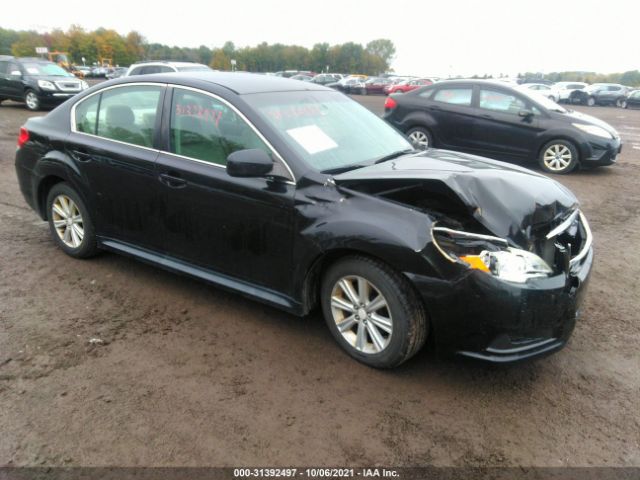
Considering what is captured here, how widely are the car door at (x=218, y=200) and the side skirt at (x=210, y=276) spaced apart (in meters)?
0.05

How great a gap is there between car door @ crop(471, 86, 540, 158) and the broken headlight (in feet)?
23.2

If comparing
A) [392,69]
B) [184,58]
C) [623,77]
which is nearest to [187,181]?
[623,77]

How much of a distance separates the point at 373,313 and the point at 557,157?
7571 mm

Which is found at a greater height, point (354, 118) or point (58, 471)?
point (354, 118)

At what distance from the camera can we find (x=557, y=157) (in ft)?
30.1

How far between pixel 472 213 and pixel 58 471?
2538 mm

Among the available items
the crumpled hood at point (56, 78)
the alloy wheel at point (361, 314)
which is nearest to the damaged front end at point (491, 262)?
the alloy wheel at point (361, 314)

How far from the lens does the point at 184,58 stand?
111 metres

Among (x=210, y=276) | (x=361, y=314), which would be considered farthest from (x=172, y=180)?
(x=361, y=314)

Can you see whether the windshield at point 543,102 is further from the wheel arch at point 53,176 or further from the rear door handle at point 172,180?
the wheel arch at point 53,176

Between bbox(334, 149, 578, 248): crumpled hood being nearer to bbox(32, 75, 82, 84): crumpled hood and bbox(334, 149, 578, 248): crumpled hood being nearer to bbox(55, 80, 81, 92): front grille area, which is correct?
bbox(55, 80, 81, 92): front grille area

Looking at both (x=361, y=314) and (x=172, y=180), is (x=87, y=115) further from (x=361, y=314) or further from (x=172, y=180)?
(x=361, y=314)

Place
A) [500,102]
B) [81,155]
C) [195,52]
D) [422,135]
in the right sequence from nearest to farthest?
[81,155]
[500,102]
[422,135]
[195,52]

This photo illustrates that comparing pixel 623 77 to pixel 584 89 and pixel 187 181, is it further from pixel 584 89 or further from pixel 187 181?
pixel 187 181
